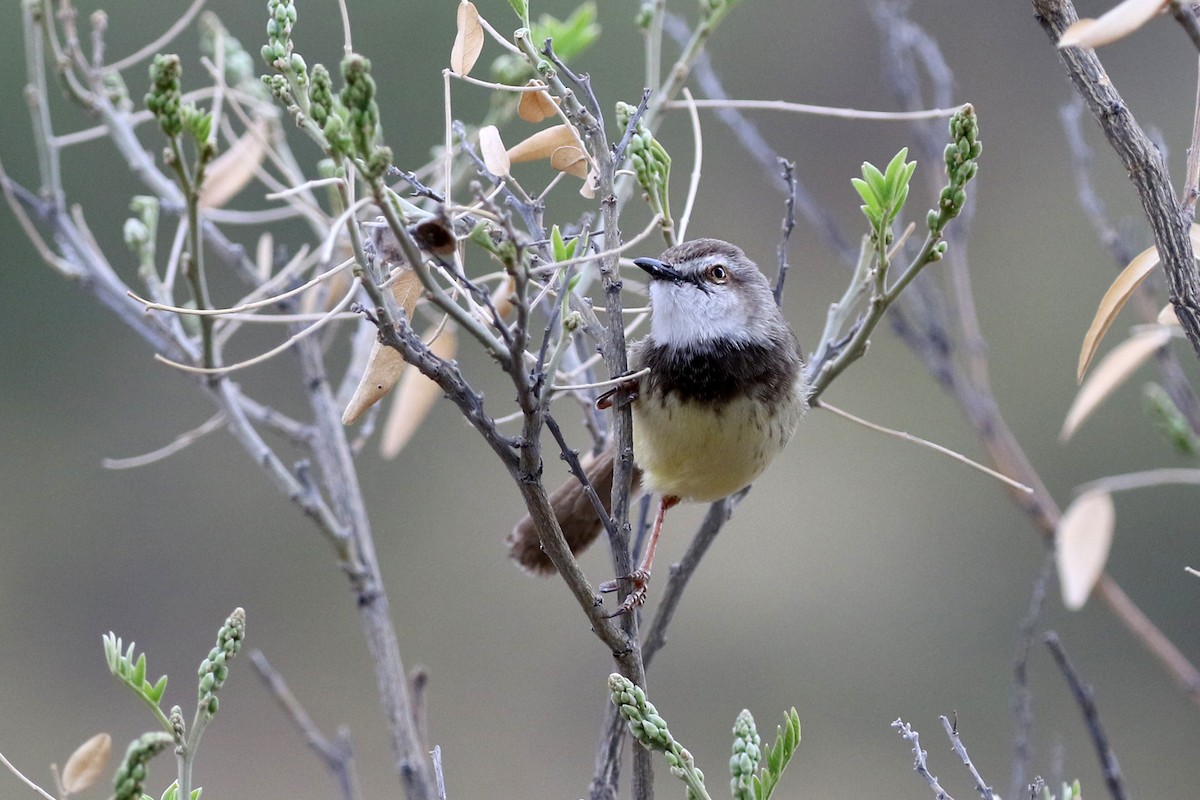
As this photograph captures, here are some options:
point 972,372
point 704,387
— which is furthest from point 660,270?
point 972,372

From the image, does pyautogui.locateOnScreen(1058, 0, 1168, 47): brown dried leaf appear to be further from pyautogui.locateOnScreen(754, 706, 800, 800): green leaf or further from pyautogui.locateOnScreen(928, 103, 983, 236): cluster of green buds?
pyautogui.locateOnScreen(754, 706, 800, 800): green leaf

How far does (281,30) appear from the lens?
1.46 metres

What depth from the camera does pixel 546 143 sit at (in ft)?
6.10

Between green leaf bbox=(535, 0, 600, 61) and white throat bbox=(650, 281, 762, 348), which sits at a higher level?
green leaf bbox=(535, 0, 600, 61)

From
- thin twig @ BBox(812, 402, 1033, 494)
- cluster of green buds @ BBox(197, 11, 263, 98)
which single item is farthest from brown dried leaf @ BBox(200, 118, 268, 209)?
thin twig @ BBox(812, 402, 1033, 494)

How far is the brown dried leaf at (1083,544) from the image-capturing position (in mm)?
1391

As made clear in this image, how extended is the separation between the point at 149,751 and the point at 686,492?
6.07 ft

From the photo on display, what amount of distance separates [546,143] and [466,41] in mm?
241

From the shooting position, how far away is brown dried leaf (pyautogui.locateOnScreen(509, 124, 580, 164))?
6.06ft

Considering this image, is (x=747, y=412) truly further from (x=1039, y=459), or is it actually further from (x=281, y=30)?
(x=1039, y=459)

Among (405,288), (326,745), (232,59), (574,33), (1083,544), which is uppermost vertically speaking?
(574,33)

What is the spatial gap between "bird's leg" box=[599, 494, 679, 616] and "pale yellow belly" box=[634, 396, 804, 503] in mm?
240

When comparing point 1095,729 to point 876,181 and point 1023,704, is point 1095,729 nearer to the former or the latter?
point 1023,704

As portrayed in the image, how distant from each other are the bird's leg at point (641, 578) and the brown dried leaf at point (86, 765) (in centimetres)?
67
